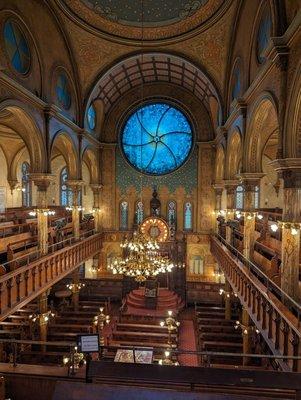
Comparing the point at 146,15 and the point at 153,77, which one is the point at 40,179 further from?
the point at 153,77

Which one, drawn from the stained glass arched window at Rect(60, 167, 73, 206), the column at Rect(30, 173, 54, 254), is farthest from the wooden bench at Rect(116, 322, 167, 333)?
the stained glass arched window at Rect(60, 167, 73, 206)

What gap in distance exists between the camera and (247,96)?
12203 mm

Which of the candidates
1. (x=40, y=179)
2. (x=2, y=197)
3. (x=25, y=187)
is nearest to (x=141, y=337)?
(x=40, y=179)

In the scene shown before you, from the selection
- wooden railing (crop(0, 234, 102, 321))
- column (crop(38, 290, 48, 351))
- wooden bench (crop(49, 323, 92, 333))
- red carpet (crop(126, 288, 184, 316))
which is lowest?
red carpet (crop(126, 288, 184, 316))

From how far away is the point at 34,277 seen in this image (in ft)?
39.6

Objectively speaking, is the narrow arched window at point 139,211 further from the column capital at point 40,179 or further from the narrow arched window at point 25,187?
the column capital at point 40,179

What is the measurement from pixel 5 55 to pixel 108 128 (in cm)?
1348

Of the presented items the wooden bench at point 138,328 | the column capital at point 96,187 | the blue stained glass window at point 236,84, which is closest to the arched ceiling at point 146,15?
the blue stained glass window at point 236,84

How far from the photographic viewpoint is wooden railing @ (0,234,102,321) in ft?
32.6

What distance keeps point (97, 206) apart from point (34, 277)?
40.3 feet

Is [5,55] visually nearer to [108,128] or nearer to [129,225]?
[108,128]

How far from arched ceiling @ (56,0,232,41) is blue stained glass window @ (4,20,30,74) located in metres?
3.35

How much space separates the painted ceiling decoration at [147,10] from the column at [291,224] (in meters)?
10.3

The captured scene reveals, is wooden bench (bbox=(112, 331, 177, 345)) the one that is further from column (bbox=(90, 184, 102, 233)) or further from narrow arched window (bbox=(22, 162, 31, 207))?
narrow arched window (bbox=(22, 162, 31, 207))
